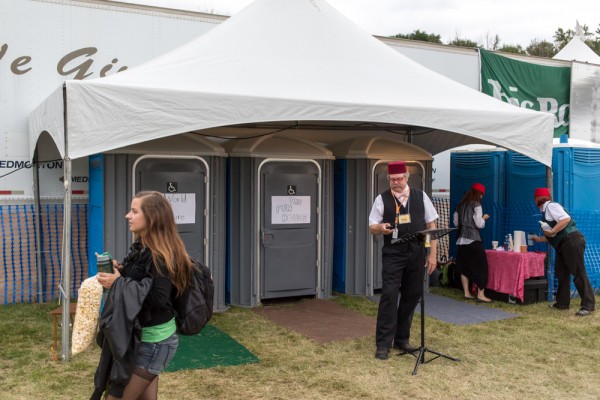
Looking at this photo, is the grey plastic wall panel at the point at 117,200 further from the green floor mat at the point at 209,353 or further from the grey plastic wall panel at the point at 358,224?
the grey plastic wall panel at the point at 358,224

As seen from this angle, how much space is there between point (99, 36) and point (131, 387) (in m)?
6.01

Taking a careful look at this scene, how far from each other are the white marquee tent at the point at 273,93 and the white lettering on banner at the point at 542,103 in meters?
Answer: 3.65

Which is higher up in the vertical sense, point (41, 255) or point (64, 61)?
point (64, 61)

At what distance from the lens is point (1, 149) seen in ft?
25.3

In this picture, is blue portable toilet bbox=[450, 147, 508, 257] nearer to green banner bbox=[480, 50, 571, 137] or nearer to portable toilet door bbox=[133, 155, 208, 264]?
green banner bbox=[480, 50, 571, 137]

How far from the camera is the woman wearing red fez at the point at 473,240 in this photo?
816 centimetres

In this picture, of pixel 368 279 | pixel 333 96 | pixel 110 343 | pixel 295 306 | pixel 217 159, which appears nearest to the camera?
pixel 110 343

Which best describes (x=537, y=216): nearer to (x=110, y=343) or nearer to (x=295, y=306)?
(x=295, y=306)

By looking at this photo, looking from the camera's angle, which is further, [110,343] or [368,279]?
[368,279]

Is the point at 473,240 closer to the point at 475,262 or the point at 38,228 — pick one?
the point at 475,262

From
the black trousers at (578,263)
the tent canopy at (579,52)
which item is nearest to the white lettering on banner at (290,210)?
the black trousers at (578,263)

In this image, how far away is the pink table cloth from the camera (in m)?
7.93

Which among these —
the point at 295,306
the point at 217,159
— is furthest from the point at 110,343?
the point at 295,306

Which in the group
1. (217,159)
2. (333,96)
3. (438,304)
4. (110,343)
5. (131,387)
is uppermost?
(333,96)
